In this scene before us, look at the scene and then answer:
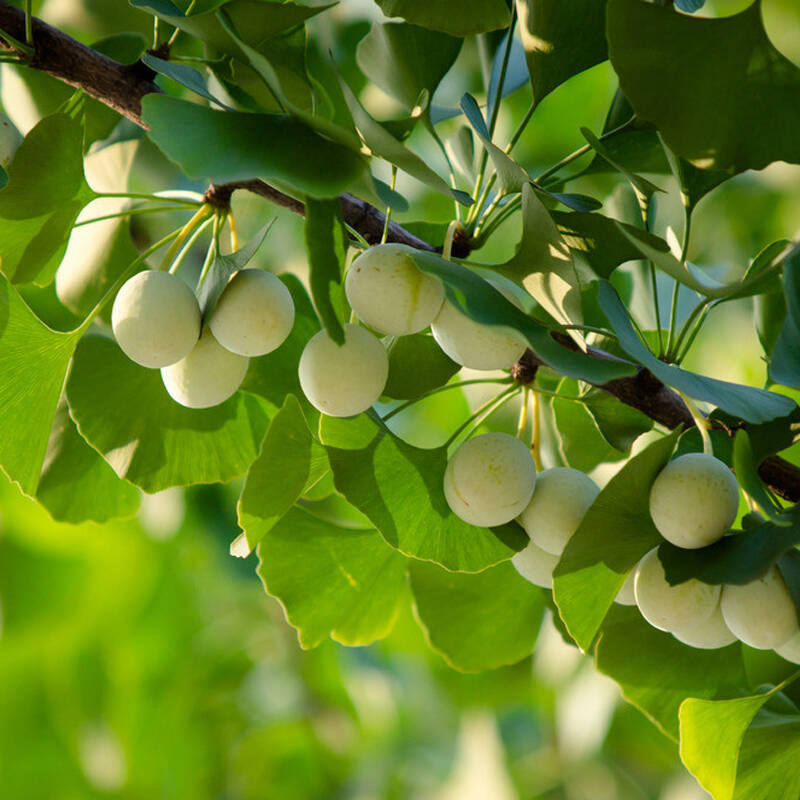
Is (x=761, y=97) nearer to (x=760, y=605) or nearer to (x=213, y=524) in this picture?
(x=760, y=605)

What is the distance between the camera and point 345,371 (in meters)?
0.45

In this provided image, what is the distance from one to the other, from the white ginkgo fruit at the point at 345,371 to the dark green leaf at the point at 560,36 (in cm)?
21

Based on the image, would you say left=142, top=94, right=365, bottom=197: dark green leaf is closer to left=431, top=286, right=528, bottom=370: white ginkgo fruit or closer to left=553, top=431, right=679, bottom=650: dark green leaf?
left=431, top=286, right=528, bottom=370: white ginkgo fruit

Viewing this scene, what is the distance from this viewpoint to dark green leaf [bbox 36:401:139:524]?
646 millimetres

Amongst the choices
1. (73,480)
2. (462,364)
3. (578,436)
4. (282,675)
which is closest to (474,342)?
(462,364)

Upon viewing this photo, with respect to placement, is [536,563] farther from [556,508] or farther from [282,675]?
[282,675]

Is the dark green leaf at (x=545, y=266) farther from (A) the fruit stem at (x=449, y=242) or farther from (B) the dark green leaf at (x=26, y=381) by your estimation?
(B) the dark green leaf at (x=26, y=381)

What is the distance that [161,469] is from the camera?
1.97ft

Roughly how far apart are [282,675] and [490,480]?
1543 millimetres

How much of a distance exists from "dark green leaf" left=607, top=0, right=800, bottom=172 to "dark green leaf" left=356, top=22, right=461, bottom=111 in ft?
0.55

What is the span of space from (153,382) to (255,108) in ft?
0.68

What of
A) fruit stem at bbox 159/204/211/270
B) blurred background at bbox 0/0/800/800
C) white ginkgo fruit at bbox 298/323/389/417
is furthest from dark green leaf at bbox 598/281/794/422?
blurred background at bbox 0/0/800/800

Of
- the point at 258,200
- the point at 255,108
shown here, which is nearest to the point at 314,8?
the point at 255,108

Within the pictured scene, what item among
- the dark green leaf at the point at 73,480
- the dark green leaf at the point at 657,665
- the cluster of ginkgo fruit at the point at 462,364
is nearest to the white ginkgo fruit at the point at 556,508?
the cluster of ginkgo fruit at the point at 462,364
